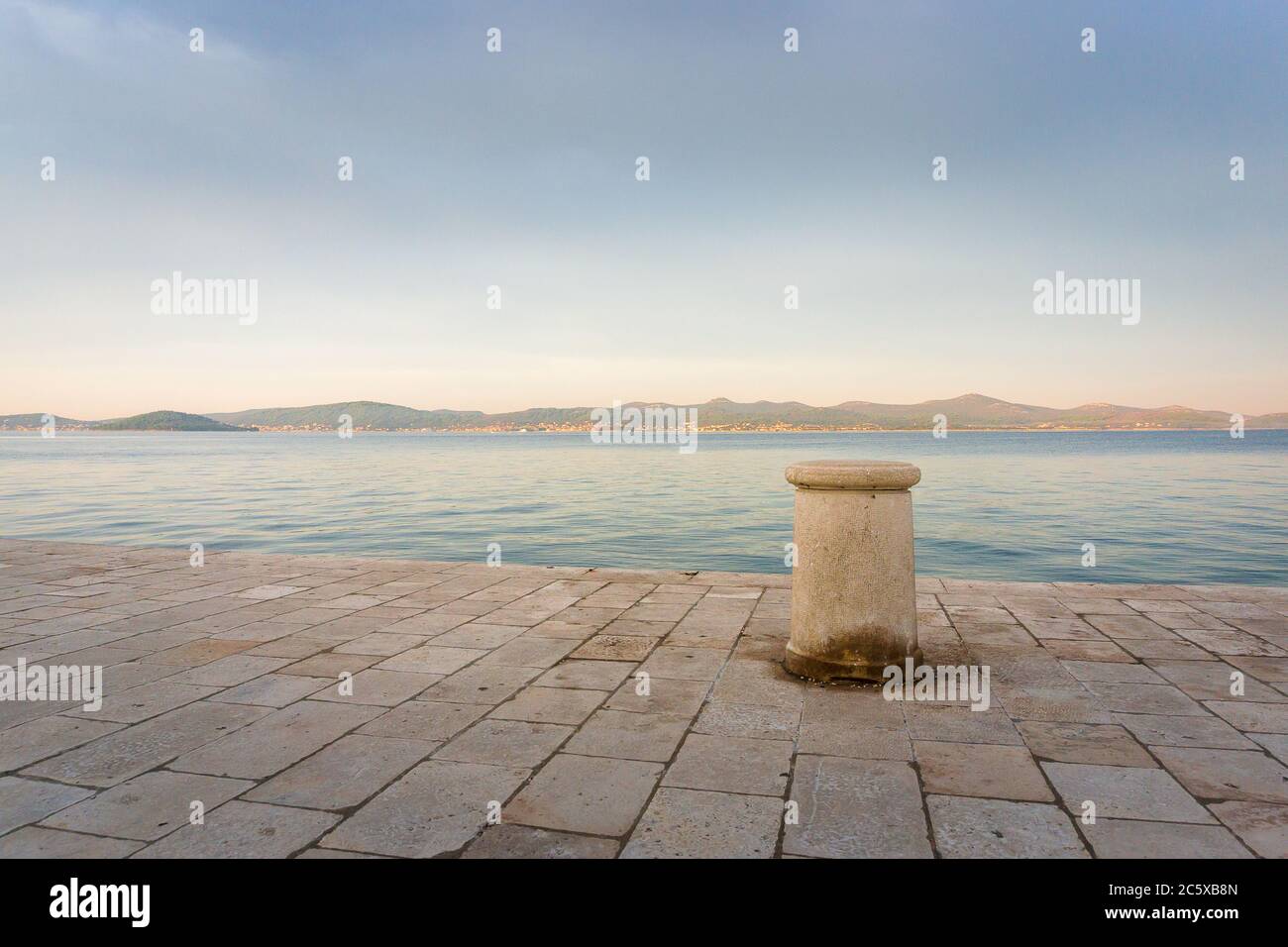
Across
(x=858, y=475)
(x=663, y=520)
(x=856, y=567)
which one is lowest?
(x=663, y=520)

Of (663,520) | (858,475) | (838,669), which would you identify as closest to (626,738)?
(838,669)

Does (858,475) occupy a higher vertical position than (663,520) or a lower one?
higher

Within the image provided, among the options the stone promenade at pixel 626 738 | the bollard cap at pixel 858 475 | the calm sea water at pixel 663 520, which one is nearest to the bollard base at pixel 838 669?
the stone promenade at pixel 626 738

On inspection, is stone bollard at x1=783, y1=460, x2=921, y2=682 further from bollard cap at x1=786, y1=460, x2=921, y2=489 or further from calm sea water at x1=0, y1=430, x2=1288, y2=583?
calm sea water at x1=0, y1=430, x2=1288, y2=583

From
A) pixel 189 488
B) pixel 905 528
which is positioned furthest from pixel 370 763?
pixel 189 488

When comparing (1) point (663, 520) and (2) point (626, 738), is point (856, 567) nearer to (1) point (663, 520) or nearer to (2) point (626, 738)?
(2) point (626, 738)

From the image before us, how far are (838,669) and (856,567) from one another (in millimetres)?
615

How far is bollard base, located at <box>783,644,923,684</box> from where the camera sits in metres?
4.30

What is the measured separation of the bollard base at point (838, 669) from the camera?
430 centimetres

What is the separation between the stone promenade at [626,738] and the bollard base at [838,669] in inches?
4.6

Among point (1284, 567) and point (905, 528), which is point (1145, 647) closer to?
point (905, 528)

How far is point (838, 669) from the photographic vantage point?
14.2ft

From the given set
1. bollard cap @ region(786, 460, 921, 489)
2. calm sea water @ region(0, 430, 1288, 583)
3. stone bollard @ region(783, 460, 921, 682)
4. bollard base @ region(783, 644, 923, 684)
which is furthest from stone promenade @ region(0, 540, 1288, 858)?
calm sea water @ region(0, 430, 1288, 583)

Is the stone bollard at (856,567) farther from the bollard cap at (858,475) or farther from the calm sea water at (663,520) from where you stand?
the calm sea water at (663,520)
